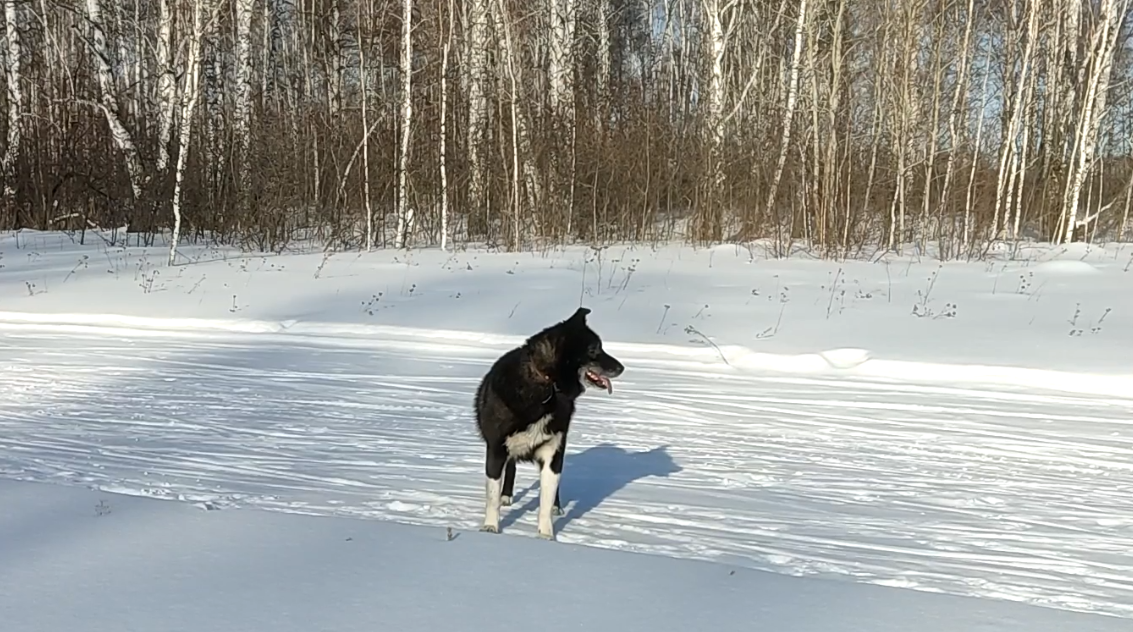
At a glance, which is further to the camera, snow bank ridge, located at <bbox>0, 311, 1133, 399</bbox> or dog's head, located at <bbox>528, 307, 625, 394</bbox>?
snow bank ridge, located at <bbox>0, 311, 1133, 399</bbox>

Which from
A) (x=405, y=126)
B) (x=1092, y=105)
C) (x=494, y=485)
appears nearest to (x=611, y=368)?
(x=494, y=485)

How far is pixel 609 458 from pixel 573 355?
4.44 ft

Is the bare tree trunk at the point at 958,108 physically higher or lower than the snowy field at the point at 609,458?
higher

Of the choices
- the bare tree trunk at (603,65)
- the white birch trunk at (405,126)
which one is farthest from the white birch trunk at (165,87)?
the bare tree trunk at (603,65)

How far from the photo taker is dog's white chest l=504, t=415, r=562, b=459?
13.4 ft

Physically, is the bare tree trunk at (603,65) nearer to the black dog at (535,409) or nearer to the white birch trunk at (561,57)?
the white birch trunk at (561,57)

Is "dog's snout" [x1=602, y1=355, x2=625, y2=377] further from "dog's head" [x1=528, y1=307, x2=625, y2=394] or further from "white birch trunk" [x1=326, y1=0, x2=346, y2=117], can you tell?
"white birch trunk" [x1=326, y1=0, x2=346, y2=117]

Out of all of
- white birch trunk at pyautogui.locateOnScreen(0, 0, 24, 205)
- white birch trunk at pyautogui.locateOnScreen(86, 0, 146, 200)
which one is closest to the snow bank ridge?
white birch trunk at pyautogui.locateOnScreen(86, 0, 146, 200)

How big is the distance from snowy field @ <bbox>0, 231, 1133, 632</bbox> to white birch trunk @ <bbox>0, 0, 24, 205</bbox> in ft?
32.5

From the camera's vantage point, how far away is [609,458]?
17.9ft

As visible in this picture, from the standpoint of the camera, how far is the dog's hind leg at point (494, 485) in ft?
13.4

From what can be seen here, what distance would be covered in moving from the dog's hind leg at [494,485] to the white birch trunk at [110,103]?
717 inches

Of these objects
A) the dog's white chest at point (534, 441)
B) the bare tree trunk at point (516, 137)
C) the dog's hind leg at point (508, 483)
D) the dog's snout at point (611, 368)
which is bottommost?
the dog's hind leg at point (508, 483)

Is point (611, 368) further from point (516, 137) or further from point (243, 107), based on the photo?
point (243, 107)
